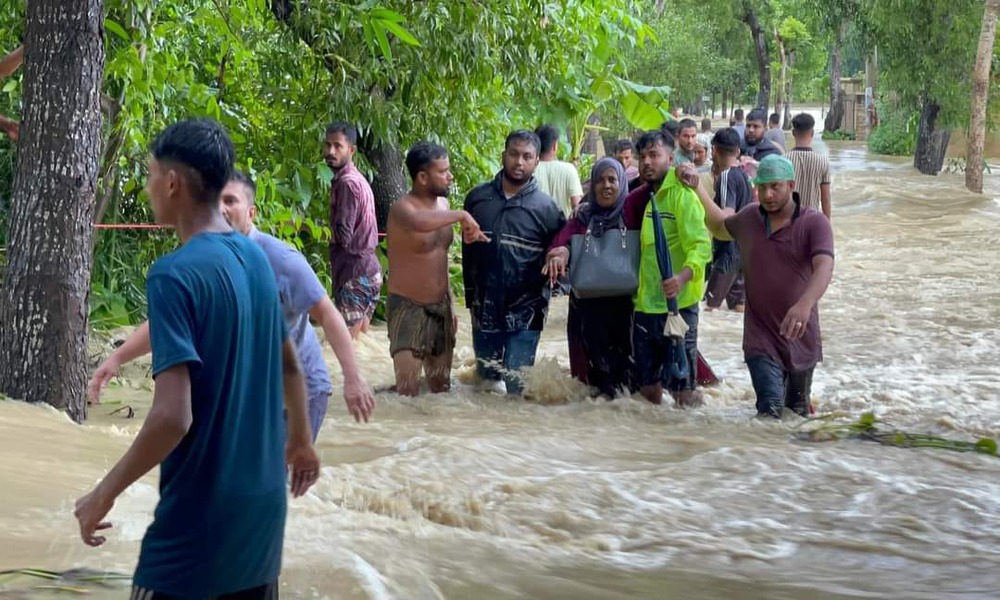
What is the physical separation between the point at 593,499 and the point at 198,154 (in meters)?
3.81

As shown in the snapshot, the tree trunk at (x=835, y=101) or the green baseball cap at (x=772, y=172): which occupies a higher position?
the tree trunk at (x=835, y=101)

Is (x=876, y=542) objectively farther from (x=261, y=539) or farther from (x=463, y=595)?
(x=261, y=539)

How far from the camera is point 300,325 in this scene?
15.9ft

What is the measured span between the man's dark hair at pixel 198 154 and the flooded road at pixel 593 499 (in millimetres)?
1814

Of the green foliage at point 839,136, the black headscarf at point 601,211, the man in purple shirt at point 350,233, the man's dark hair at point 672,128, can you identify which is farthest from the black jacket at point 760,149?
the green foliage at point 839,136

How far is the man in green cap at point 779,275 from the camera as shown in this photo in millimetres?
7637

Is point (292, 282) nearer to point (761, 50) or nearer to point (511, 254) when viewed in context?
point (511, 254)

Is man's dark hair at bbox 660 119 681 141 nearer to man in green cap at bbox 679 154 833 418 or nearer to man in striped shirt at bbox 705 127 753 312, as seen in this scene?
man in striped shirt at bbox 705 127 753 312

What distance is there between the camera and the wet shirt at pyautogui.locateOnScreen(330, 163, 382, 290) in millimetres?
10234

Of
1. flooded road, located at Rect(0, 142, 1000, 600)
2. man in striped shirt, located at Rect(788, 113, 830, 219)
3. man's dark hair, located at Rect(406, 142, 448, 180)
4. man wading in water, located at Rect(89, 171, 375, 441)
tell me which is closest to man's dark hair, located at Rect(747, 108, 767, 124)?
man in striped shirt, located at Rect(788, 113, 830, 219)

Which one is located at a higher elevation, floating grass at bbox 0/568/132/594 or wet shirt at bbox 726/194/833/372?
wet shirt at bbox 726/194/833/372

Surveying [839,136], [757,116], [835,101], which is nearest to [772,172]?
[757,116]

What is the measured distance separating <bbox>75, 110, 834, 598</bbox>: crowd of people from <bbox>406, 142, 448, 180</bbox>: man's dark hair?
0.05 ft

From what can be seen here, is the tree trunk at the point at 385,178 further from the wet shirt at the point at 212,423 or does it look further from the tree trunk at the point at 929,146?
the tree trunk at the point at 929,146
